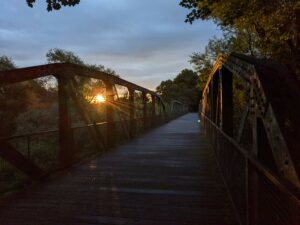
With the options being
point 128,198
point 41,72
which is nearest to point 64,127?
point 41,72

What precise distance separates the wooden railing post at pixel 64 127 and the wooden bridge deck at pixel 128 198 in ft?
1.13

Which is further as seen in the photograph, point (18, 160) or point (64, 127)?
point (64, 127)

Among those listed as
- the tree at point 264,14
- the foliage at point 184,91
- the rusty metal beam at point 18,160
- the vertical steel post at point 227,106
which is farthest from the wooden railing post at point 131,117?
the foliage at point 184,91

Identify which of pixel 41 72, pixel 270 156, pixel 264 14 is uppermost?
pixel 264 14

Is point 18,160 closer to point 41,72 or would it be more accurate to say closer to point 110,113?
point 41,72

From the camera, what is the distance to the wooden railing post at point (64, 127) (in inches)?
300

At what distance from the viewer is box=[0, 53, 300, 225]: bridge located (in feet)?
10.1

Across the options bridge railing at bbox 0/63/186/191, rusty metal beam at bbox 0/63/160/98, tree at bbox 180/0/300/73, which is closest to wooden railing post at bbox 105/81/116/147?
bridge railing at bbox 0/63/186/191

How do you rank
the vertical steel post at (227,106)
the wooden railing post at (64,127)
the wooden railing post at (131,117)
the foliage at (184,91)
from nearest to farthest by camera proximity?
the wooden railing post at (64,127) → the vertical steel post at (227,106) → the wooden railing post at (131,117) → the foliage at (184,91)

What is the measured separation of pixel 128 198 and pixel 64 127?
110 inches

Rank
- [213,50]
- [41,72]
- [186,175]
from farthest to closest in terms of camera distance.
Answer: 1. [213,50]
2. [186,175]
3. [41,72]

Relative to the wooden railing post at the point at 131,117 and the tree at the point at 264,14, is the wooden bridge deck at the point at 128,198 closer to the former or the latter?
the tree at the point at 264,14

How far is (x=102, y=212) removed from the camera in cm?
482

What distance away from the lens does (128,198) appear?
555 cm
